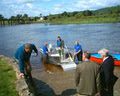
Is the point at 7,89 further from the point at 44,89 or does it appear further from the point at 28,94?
the point at 44,89

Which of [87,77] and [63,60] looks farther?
[63,60]

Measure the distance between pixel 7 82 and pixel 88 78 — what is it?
4.35 meters

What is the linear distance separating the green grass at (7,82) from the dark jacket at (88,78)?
284cm

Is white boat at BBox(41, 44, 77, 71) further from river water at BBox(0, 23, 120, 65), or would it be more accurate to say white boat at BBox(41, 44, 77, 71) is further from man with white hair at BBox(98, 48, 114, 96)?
man with white hair at BBox(98, 48, 114, 96)

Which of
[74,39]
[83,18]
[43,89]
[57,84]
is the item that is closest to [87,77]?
[43,89]

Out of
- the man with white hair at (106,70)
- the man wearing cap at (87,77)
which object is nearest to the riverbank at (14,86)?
the man wearing cap at (87,77)

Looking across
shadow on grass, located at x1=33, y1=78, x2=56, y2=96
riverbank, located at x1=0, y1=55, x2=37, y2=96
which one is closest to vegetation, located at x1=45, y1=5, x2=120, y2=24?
shadow on grass, located at x1=33, y1=78, x2=56, y2=96

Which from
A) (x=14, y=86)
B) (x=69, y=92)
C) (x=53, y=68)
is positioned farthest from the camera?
(x=53, y=68)

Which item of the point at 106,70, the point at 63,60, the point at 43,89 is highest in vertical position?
the point at 106,70

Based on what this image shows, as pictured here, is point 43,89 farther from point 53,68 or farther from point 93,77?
point 93,77

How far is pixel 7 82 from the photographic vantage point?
809cm

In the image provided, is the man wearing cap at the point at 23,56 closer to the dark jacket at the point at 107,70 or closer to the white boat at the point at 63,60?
the dark jacket at the point at 107,70

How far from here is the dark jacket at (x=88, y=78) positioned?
4930 millimetres

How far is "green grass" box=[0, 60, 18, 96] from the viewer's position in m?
6.98
